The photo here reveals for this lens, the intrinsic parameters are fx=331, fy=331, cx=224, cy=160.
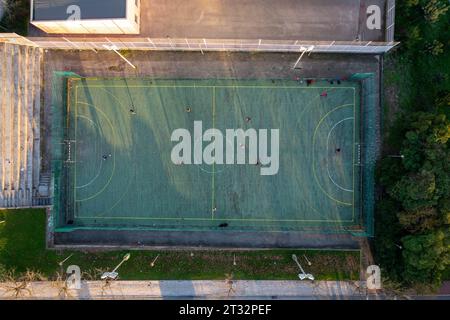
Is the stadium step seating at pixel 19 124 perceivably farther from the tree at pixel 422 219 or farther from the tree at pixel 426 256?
the tree at pixel 426 256

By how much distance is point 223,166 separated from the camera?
21656 mm

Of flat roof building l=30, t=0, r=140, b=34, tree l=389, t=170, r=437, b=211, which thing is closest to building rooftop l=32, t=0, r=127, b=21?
flat roof building l=30, t=0, r=140, b=34

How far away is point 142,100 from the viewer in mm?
21734

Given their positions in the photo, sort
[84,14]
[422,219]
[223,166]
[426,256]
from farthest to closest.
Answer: [223,166], [84,14], [422,219], [426,256]

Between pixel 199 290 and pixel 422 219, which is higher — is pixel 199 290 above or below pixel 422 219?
below

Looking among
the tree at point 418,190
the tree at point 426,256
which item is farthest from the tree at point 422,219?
the tree at point 426,256

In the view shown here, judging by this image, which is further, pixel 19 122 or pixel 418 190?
pixel 19 122

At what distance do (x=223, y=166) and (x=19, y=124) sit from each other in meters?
13.3

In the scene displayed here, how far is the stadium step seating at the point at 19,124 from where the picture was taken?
21.0 meters

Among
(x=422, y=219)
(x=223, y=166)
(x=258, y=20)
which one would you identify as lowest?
(x=422, y=219)

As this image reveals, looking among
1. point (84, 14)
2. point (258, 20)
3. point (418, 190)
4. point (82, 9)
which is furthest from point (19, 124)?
point (418, 190)

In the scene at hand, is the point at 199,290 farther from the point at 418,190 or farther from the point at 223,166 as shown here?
the point at 418,190

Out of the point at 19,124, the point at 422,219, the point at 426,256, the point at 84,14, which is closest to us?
the point at 426,256

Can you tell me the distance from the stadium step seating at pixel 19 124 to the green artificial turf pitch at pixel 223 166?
7.61 feet
